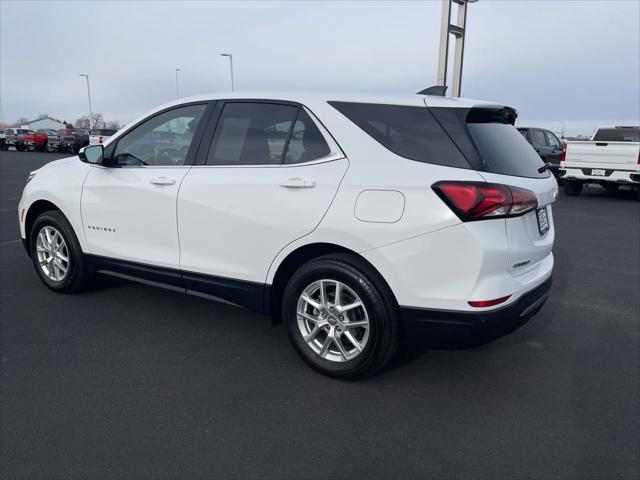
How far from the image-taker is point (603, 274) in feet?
19.9

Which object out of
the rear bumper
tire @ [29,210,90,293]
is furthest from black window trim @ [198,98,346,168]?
tire @ [29,210,90,293]

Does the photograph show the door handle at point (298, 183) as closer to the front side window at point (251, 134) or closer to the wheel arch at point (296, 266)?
the front side window at point (251, 134)

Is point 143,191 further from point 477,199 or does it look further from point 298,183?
point 477,199

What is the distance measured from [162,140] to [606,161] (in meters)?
13.2

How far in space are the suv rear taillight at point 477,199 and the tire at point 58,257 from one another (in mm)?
3282

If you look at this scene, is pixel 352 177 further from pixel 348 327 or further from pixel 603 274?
pixel 603 274

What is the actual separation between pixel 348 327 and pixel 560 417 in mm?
1290

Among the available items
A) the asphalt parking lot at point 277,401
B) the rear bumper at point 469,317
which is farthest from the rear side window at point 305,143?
the asphalt parking lot at point 277,401

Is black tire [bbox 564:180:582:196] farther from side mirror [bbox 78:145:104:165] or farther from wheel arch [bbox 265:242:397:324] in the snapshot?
side mirror [bbox 78:145:104:165]

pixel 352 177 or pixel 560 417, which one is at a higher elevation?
pixel 352 177

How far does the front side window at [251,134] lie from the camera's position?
3.50 metres

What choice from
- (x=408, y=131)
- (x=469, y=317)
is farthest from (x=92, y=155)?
(x=469, y=317)

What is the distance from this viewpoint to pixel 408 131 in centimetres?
311

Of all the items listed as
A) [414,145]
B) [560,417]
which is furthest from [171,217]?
[560,417]
